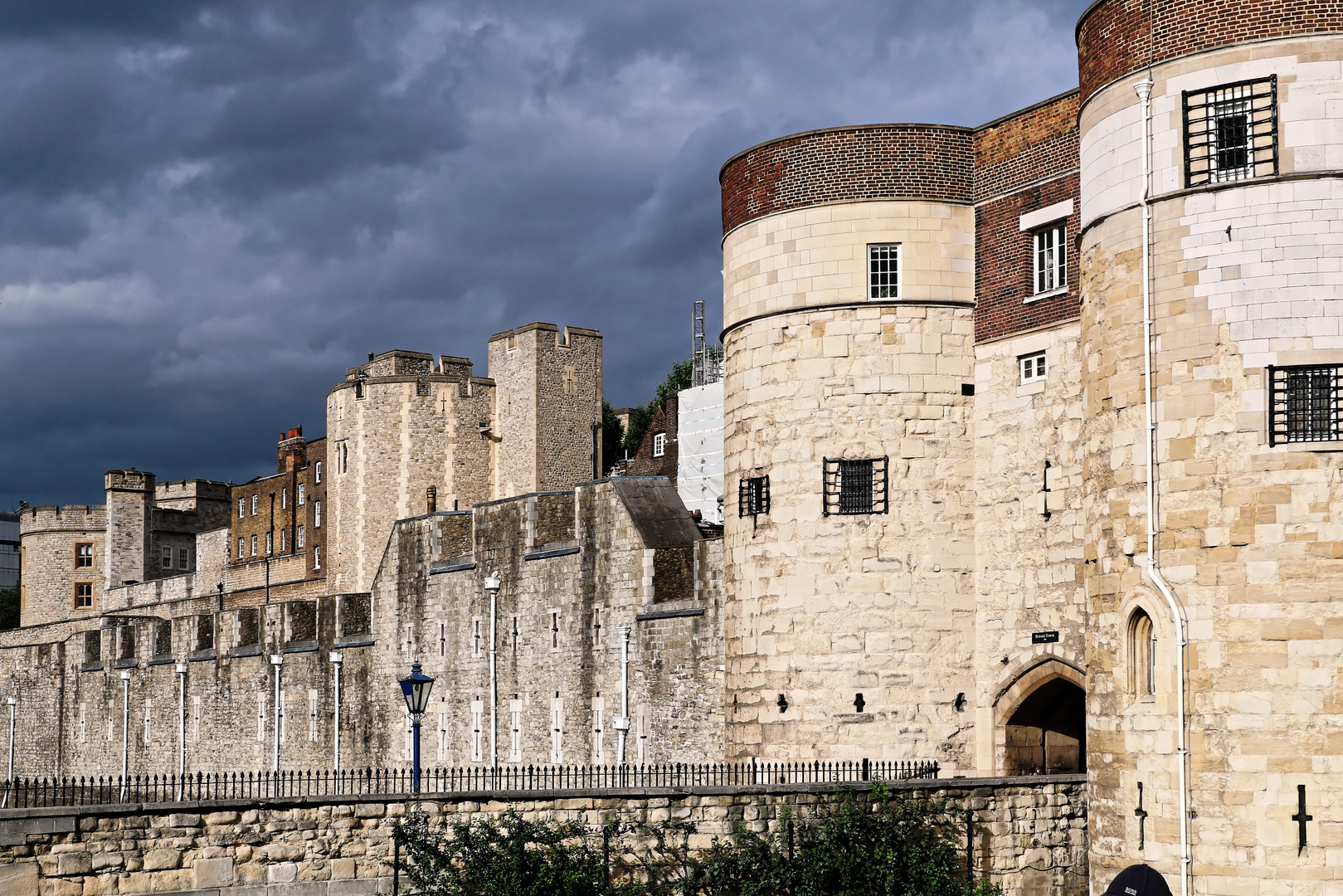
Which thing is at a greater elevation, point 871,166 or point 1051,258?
point 871,166

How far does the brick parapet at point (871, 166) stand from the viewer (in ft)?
77.6

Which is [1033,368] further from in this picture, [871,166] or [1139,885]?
[1139,885]

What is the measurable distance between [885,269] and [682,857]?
9.02m

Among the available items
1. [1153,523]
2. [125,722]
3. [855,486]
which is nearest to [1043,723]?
[855,486]

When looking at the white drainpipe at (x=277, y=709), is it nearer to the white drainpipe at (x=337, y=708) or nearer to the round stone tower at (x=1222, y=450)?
the white drainpipe at (x=337, y=708)

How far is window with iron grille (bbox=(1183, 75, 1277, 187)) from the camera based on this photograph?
1773 centimetres

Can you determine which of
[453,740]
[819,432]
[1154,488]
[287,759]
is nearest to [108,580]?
A: [287,759]

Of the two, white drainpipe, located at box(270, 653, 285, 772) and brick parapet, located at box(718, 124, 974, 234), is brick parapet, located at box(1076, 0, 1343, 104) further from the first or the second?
white drainpipe, located at box(270, 653, 285, 772)

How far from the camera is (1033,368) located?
22688mm

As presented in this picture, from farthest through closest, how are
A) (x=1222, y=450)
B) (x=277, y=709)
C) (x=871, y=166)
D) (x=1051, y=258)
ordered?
(x=277, y=709)
(x=871, y=166)
(x=1051, y=258)
(x=1222, y=450)

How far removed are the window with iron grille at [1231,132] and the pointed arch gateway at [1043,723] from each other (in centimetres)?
690

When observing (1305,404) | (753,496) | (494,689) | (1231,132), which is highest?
(1231,132)

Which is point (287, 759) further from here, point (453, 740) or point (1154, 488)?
point (1154, 488)

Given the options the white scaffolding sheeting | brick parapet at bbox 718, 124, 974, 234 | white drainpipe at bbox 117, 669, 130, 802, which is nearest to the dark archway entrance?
brick parapet at bbox 718, 124, 974, 234
